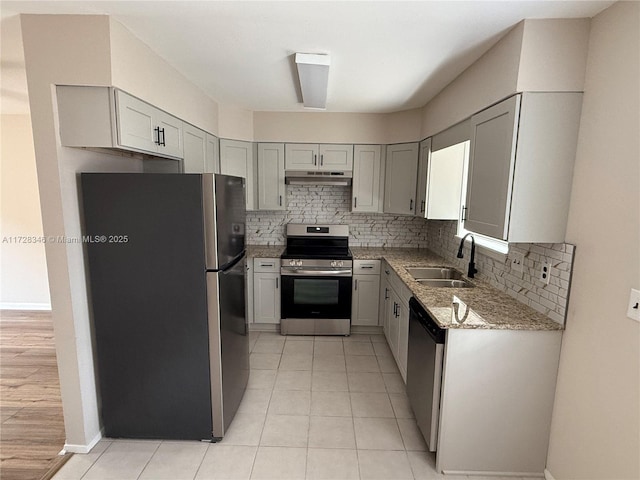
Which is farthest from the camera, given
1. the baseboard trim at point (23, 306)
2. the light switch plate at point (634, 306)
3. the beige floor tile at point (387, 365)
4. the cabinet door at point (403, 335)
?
the baseboard trim at point (23, 306)

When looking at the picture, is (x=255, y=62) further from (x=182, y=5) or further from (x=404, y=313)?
(x=404, y=313)

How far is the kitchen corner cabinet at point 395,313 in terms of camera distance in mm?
2580

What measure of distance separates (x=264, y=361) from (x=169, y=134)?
84.7 inches

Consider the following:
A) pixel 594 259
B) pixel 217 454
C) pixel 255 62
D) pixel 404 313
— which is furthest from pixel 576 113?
pixel 217 454

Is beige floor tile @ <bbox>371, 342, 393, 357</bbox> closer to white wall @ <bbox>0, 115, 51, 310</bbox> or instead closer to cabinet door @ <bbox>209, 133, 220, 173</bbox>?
cabinet door @ <bbox>209, 133, 220, 173</bbox>

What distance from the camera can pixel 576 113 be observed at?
1.62 m

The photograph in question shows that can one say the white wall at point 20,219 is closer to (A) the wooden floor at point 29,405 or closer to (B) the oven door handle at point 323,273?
(A) the wooden floor at point 29,405

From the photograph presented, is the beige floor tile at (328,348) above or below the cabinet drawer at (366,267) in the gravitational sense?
below

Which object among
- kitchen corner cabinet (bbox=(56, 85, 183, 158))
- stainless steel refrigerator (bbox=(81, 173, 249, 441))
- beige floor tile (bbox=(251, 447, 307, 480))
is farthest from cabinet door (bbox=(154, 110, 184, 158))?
beige floor tile (bbox=(251, 447, 307, 480))

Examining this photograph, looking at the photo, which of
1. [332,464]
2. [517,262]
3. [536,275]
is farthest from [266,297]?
[536,275]

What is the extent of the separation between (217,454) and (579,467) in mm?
1963

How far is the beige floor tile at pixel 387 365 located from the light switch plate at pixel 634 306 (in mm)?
1883

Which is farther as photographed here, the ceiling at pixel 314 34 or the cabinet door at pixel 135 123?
the cabinet door at pixel 135 123

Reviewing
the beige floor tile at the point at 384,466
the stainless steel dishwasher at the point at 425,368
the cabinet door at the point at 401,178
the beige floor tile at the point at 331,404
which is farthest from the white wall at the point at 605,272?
the cabinet door at the point at 401,178
